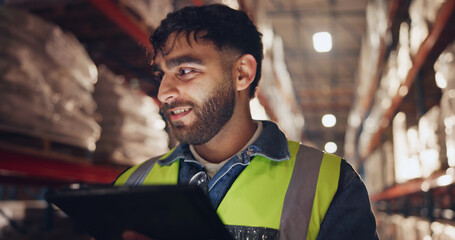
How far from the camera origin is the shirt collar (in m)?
1.61

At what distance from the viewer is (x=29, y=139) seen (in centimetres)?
260

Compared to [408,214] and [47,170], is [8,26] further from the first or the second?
[408,214]

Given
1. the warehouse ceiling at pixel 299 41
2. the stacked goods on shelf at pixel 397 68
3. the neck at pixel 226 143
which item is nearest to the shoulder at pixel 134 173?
the neck at pixel 226 143

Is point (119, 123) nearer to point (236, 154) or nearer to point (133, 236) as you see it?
point (236, 154)

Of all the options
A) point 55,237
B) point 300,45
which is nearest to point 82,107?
point 55,237

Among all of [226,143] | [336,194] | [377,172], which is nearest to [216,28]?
[226,143]

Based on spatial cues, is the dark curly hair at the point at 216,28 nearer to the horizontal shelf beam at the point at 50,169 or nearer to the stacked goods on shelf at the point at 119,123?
the horizontal shelf beam at the point at 50,169

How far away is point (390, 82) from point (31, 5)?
4.47 meters

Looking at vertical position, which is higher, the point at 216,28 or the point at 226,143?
the point at 216,28

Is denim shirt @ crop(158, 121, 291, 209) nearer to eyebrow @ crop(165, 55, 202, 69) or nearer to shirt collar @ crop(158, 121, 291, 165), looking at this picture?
shirt collar @ crop(158, 121, 291, 165)

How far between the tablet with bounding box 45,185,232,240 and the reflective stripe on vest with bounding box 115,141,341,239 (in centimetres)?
28

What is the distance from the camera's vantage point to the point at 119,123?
371 centimetres

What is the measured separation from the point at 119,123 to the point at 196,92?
7.19ft

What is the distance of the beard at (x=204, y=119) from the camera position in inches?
67.1
